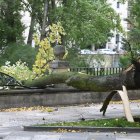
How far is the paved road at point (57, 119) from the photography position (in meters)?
10.1

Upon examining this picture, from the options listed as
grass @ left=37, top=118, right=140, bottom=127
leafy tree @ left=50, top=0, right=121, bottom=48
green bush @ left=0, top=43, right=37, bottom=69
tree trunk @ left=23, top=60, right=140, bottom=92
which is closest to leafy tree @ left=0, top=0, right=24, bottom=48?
leafy tree @ left=50, top=0, right=121, bottom=48

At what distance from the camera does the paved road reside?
33.0ft

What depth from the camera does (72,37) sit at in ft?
109

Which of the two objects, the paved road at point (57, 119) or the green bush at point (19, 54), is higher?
the green bush at point (19, 54)

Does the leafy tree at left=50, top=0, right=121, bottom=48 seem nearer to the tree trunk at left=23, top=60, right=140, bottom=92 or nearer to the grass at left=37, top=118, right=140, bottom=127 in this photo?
the tree trunk at left=23, top=60, right=140, bottom=92

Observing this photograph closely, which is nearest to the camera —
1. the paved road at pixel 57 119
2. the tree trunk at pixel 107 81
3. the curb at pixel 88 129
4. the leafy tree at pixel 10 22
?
the paved road at pixel 57 119

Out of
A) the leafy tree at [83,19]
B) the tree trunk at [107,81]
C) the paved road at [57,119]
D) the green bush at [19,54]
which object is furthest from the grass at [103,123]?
the leafy tree at [83,19]

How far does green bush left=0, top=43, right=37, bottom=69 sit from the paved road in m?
11.2

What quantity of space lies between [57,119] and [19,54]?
50.3 ft

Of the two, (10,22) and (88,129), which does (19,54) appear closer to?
(10,22)

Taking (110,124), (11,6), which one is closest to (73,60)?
(11,6)

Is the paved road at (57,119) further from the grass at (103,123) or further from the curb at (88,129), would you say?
the grass at (103,123)

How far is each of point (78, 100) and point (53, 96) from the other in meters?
0.89

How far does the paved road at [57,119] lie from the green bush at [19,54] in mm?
11229
